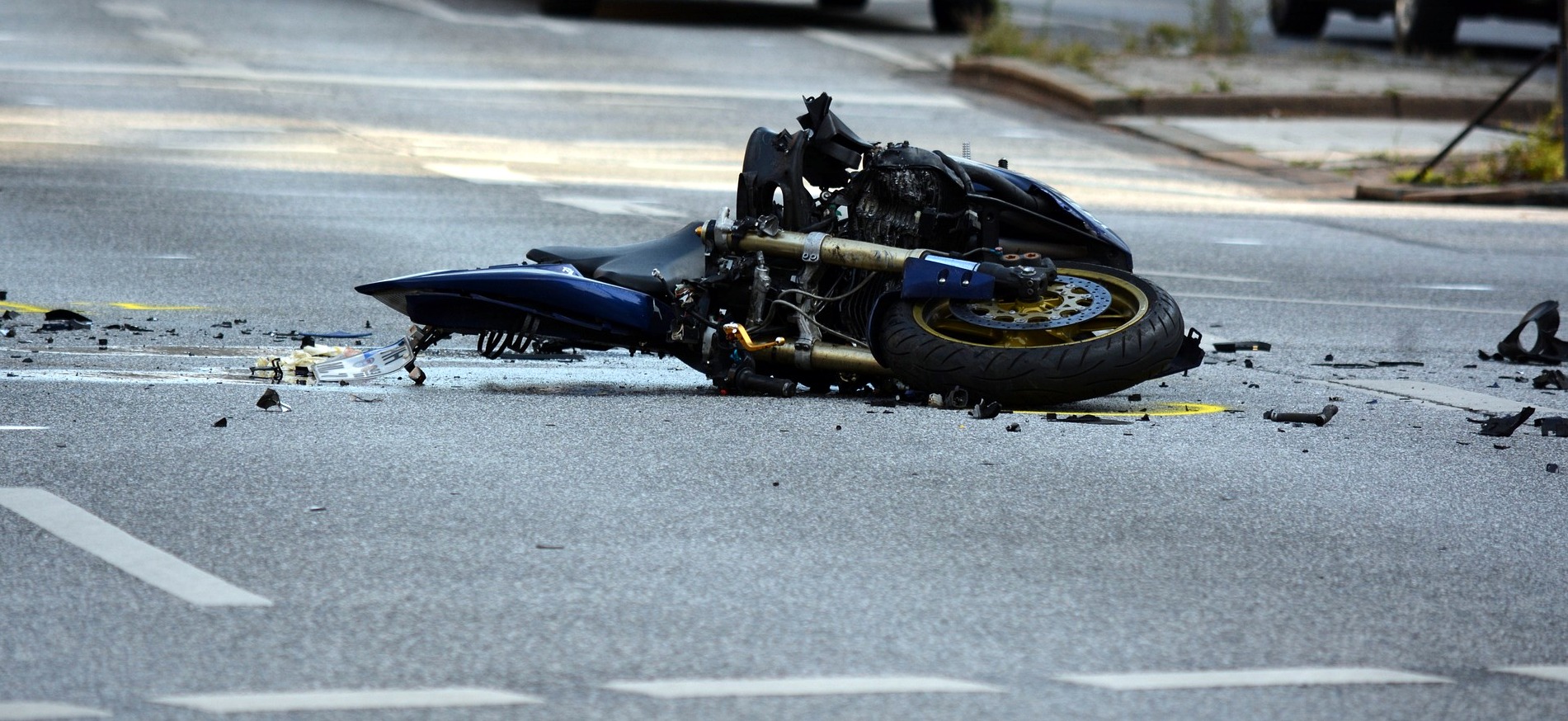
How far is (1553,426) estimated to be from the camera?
6992 millimetres

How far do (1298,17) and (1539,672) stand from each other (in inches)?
988

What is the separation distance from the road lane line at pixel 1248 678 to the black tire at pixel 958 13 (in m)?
21.6

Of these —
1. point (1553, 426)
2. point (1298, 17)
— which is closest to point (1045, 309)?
point (1553, 426)

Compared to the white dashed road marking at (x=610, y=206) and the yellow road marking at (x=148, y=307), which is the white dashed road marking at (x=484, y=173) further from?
the yellow road marking at (x=148, y=307)

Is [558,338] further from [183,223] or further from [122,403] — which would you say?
[183,223]

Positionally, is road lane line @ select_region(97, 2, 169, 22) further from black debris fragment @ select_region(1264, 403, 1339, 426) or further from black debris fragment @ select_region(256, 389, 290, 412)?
black debris fragment @ select_region(1264, 403, 1339, 426)

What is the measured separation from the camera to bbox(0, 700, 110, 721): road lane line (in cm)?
379

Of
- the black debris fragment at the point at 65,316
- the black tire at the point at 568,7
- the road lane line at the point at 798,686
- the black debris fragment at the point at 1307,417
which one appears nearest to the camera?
the road lane line at the point at 798,686

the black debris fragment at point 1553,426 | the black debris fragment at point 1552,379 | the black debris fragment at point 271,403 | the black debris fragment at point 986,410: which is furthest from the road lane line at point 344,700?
the black debris fragment at point 1552,379

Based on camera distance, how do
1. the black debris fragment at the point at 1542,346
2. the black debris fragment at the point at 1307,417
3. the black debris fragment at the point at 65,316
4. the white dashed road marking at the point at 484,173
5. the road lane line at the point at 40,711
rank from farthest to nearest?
1. the white dashed road marking at the point at 484,173
2. the black debris fragment at the point at 1542,346
3. the black debris fragment at the point at 65,316
4. the black debris fragment at the point at 1307,417
5. the road lane line at the point at 40,711

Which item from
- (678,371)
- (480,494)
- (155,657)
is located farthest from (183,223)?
(155,657)

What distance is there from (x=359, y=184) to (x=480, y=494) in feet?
26.9

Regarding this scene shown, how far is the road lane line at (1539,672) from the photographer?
434 centimetres

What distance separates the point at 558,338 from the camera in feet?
23.4
